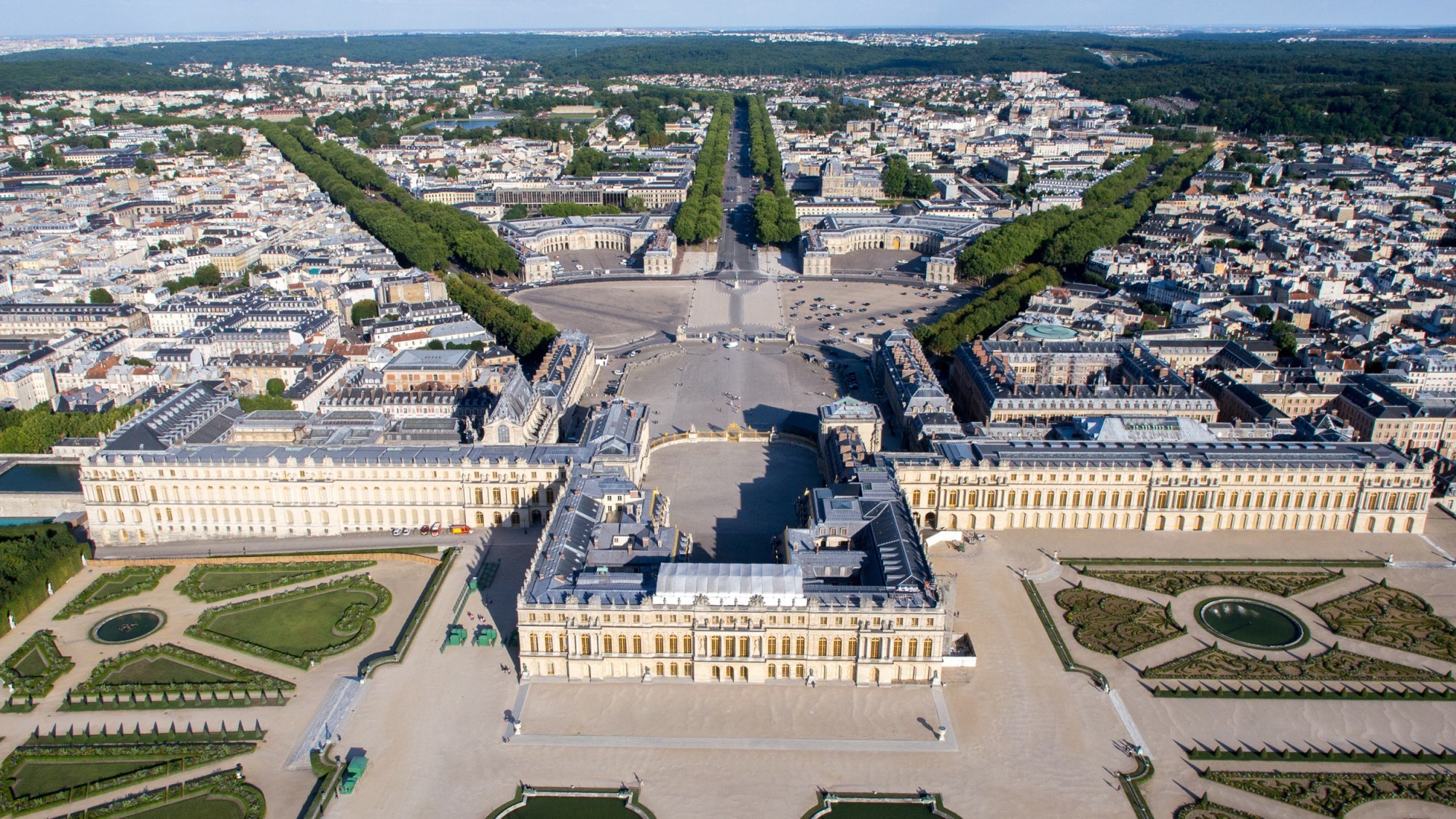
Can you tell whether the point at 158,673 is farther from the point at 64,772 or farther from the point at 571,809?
the point at 571,809

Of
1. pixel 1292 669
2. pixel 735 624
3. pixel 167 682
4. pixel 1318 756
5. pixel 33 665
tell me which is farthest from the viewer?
pixel 33 665

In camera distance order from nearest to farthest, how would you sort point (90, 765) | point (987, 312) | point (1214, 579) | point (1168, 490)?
point (90, 765)
point (1214, 579)
point (1168, 490)
point (987, 312)

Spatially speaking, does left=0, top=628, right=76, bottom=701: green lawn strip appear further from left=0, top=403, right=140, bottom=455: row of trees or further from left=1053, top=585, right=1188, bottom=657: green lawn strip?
left=1053, top=585, right=1188, bottom=657: green lawn strip

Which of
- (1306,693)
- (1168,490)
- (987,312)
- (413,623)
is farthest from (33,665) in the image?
(987,312)

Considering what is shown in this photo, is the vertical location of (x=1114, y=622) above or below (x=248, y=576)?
below

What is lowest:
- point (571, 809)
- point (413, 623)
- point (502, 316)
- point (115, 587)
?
point (571, 809)

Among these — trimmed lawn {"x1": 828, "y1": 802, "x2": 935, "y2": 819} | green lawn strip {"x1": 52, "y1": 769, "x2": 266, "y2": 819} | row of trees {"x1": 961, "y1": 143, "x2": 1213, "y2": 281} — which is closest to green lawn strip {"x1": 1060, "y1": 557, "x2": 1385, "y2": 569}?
trimmed lawn {"x1": 828, "y1": 802, "x2": 935, "y2": 819}

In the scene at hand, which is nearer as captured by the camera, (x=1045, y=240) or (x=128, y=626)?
(x=128, y=626)
